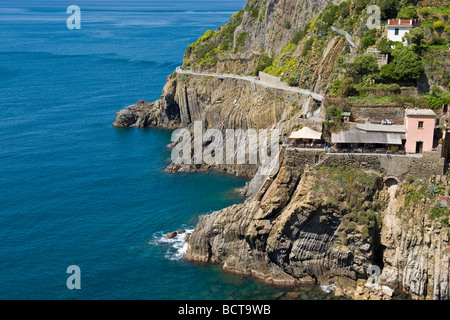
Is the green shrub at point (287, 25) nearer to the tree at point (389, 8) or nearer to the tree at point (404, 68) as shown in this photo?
the tree at point (389, 8)

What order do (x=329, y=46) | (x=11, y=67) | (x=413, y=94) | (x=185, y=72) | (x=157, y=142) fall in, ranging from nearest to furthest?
(x=413, y=94) < (x=329, y=46) < (x=157, y=142) < (x=185, y=72) < (x=11, y=67)

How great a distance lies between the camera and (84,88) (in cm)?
14038

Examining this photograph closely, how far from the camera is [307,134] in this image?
193 feet

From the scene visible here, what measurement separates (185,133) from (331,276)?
158 feet

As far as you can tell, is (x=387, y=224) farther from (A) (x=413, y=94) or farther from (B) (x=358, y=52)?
(B) (x=358, y=52)

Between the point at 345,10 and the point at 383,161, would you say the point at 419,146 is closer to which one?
the point at 383,161

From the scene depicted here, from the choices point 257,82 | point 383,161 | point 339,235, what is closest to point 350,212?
point 339,235

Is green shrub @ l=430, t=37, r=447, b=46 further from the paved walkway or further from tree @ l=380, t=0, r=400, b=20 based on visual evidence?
the paved walkway

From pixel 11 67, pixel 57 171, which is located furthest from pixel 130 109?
pixel 11 67

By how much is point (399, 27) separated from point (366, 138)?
68.8ft

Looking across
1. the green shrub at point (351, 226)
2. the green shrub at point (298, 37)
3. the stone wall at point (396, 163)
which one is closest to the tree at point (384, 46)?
the stone wall at point (396, 163)

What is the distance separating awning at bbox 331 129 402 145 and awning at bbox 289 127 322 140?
1628 mm

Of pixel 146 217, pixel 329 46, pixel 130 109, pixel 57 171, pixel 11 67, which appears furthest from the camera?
pixel 11 67

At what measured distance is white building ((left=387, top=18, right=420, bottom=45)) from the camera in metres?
70.4
